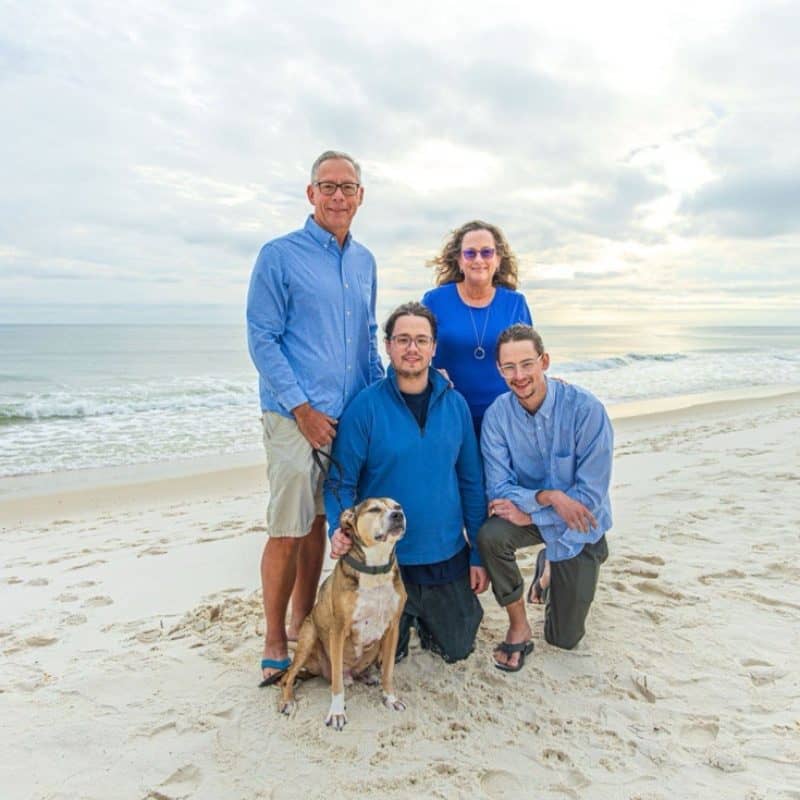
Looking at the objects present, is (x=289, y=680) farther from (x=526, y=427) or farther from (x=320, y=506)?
(x=526, y=427)

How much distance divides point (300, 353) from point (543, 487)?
1.57 m

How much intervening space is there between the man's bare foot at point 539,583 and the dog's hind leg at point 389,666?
1474 millimetres

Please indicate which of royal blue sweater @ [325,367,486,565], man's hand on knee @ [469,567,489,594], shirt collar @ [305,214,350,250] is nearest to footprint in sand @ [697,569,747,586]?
man's hand on knee @ [469,567,489,594]

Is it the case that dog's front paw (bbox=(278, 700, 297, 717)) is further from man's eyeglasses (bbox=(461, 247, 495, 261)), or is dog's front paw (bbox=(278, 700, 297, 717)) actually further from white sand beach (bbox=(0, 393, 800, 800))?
man's eyeglasses (bbox=(461, 247, 495, 261))

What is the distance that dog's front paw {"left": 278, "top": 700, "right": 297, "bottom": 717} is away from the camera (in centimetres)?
313

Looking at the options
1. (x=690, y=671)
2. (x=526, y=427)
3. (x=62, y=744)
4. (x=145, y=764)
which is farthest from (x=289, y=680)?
(x=690, y=671)

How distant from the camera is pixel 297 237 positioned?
11.4 feet

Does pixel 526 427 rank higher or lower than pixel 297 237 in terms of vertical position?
lower

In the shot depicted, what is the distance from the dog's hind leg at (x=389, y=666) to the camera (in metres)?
3.21

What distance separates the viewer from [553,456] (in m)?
3.65

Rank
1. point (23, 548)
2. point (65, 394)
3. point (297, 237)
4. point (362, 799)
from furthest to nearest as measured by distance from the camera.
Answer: point (65, 394) → point (23, 548) → point (297, 237) → point (362, 799)

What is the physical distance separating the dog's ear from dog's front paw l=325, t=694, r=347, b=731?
0.78 meters

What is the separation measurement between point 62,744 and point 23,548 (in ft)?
12.4

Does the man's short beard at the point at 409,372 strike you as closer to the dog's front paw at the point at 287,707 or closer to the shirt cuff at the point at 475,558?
the shirt cuff at the point at 475,558
